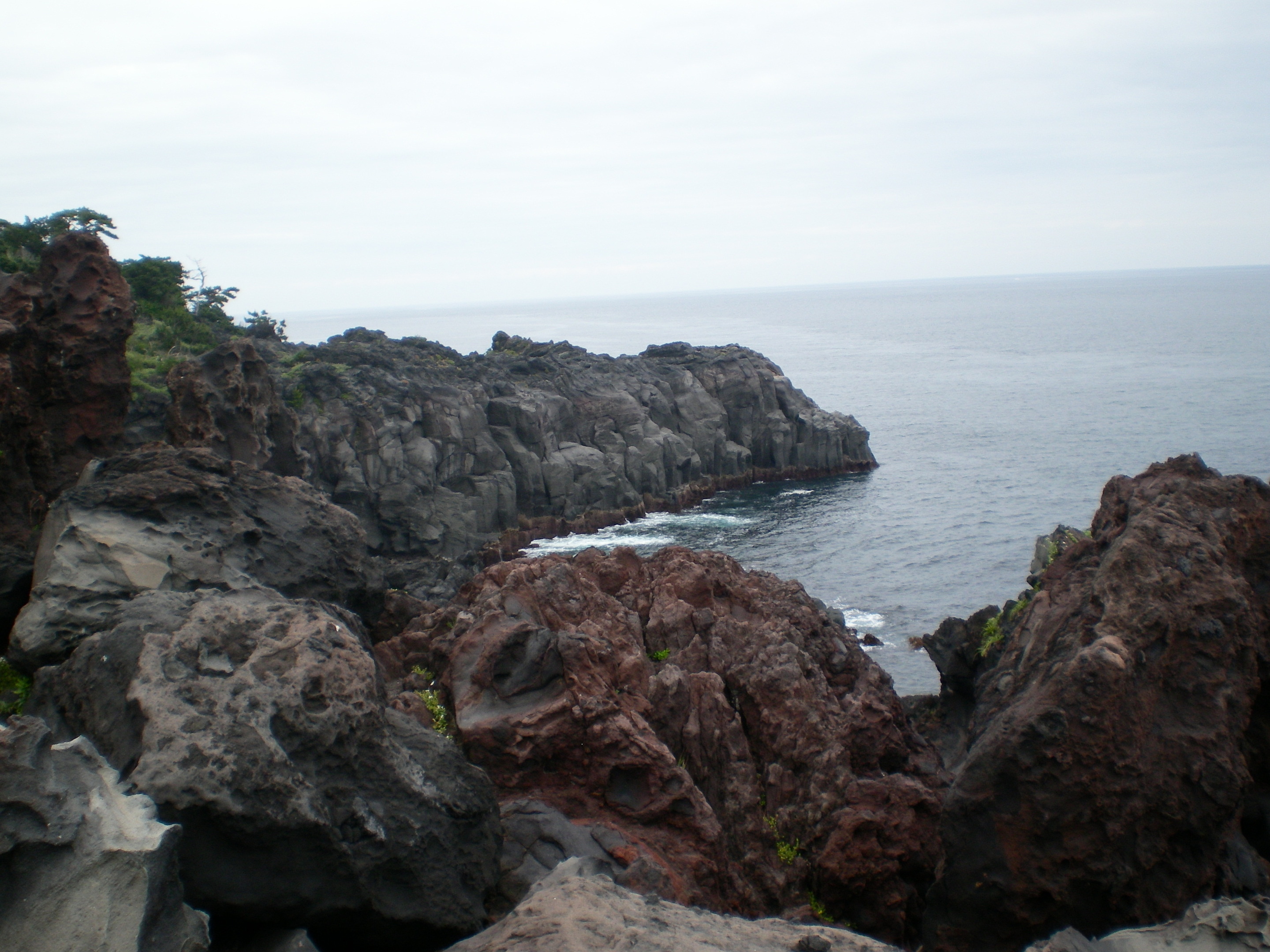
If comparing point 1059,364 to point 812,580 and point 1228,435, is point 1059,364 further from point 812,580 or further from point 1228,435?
point 812,580

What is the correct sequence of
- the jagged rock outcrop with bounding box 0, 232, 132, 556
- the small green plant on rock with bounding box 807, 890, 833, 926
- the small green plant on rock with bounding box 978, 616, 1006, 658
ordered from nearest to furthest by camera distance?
1. the small green plant on rock with bounding box 807, 890, 833, 926
2. the jagged rock outcrop with bounding box 0, 232, 132, 556
3. the small green plant on rock with bounding box 978, 616, 1006, 658

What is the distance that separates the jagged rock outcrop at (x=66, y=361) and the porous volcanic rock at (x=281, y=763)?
925cm

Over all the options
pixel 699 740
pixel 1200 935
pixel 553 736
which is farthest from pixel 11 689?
pixel 1200 935

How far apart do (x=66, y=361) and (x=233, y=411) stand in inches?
307

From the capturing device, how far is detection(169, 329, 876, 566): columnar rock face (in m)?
57.2

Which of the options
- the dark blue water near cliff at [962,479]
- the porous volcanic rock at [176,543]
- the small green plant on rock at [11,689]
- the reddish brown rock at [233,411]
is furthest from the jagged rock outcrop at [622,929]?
Result: the dark blue water near cliff at [962,479]

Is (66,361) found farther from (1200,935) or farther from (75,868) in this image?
(1200,935)

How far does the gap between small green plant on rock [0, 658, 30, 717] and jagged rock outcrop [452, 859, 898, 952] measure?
6495 millimetres

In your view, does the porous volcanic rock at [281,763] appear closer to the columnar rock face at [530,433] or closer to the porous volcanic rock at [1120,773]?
the porous volcanic rock at [1120,773]

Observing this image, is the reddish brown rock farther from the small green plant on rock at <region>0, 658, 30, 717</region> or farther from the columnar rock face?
the small green plant on rock at <region>0, 658, 30, 717</region>

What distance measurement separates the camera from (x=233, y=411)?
26.2 m

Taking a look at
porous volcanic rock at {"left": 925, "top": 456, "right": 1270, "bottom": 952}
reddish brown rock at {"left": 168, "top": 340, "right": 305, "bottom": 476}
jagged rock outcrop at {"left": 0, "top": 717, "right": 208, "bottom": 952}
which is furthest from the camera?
reddish brown rock at {"left": 168, "top": 340, "right": 305, "bottom": 476}

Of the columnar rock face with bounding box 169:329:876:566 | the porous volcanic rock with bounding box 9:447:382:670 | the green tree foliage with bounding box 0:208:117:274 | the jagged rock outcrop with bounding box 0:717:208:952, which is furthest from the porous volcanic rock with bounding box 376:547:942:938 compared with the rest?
the green tree foliage with bounding box 0:208:117:274

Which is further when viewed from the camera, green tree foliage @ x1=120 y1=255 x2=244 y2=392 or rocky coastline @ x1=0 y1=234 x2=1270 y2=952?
green tree foliage @ x1=120 y1=255 x2=244 y2=392
